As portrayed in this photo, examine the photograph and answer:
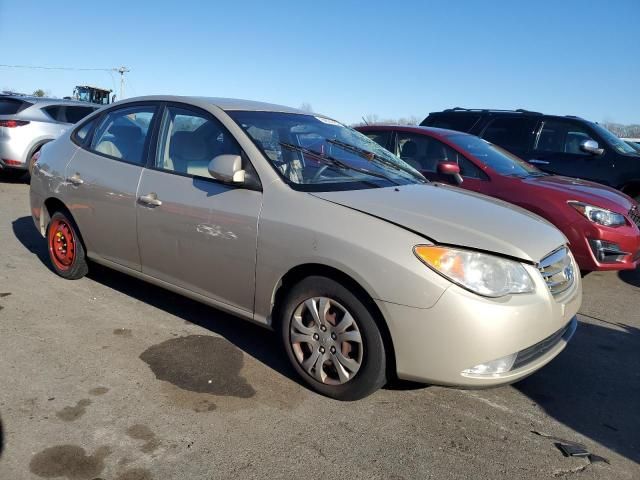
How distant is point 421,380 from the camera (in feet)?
9.30

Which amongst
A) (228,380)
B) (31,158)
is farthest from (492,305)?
(31,158)

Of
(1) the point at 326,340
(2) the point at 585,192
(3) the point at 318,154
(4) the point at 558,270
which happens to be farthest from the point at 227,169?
(2) the point at 585,192

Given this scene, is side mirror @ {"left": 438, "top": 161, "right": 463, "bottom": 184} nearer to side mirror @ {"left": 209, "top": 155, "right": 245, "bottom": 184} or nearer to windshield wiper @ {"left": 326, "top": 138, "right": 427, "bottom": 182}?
windshield wiper @ {"left": 326, "top": 138, "right": 427, "bottom": 182}

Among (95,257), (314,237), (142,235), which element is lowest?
(95,257)

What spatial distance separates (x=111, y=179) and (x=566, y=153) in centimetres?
606

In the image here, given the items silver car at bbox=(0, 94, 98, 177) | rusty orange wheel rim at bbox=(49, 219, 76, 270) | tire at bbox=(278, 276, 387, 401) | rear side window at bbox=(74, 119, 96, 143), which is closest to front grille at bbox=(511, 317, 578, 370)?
tire at bbox=(278, 276, 387, 401)

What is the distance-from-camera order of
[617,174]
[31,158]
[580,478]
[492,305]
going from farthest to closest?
[31,158]
[617,174]
[492,305]
[580,478]

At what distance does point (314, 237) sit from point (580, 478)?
1.72 metres

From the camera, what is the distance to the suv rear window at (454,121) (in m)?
8.44

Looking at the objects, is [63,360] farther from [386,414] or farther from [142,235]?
[386,414]

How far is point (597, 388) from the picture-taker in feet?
11.2

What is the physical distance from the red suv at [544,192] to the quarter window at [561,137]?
1.67 metres

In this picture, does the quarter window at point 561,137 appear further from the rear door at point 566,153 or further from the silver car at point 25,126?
the silver car at point 25,126

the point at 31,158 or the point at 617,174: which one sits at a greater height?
the point at 617,174
